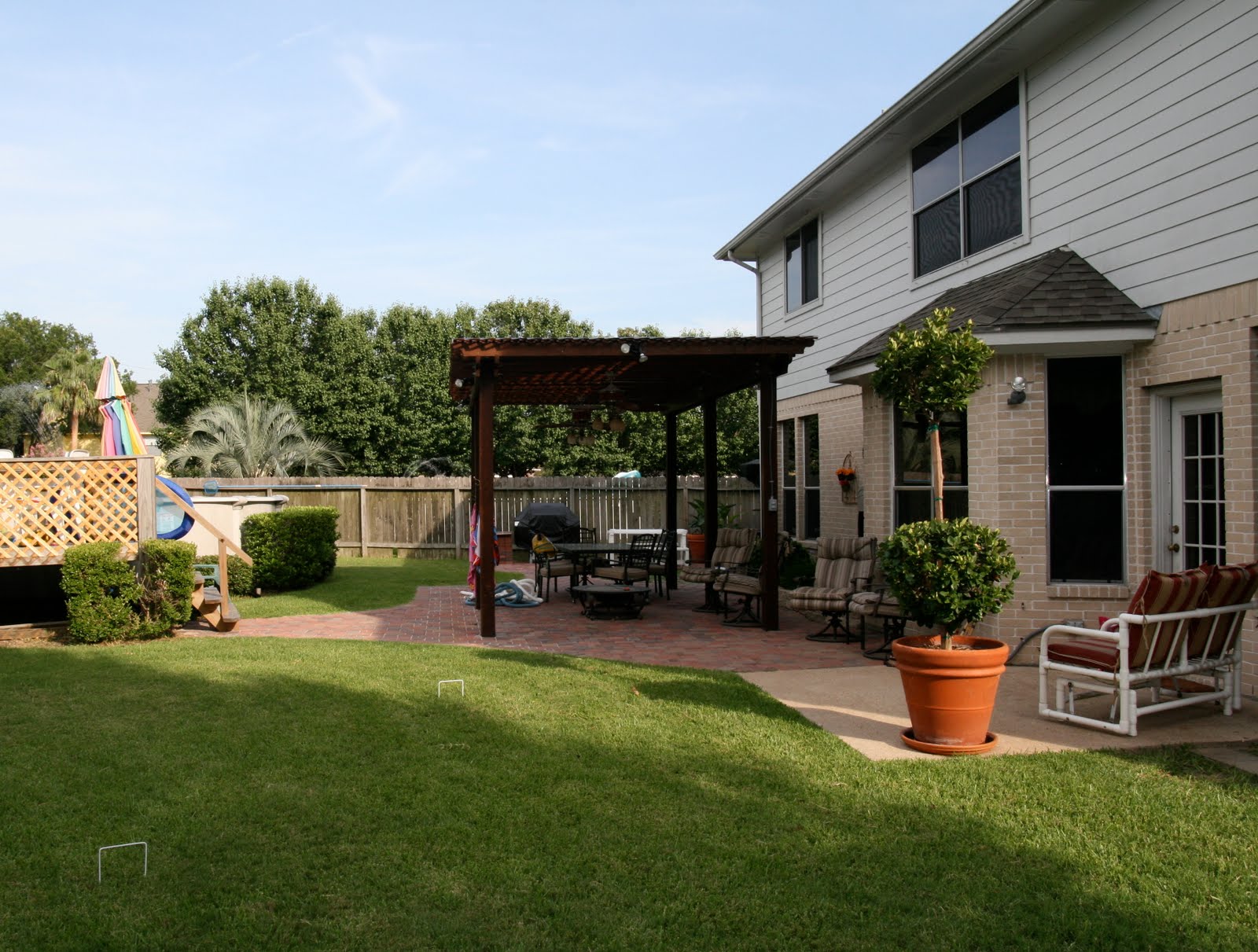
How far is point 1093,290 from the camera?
7.64 meters

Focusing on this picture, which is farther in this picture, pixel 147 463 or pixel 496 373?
pixel 496 373

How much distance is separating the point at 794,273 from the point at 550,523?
7.88 meters

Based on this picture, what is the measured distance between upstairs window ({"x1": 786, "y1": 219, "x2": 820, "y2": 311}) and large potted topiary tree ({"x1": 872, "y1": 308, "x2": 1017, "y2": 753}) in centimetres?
793

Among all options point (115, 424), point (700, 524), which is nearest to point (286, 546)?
point (115, 424)

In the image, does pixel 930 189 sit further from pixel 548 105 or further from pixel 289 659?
pixel 289 659

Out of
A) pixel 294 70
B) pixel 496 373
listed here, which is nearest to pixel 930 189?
pixel 496 373

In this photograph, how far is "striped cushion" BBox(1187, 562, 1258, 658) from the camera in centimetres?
576

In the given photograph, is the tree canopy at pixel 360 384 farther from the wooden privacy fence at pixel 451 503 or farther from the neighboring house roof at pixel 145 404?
the neighboring house roof at pixel 145 404

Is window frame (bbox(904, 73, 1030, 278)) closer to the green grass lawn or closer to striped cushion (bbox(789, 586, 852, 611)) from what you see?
striped cushion (bbox(789, 586, 852, 611))

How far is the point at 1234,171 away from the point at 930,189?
4195 millimetres

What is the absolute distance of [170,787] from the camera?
186 inches

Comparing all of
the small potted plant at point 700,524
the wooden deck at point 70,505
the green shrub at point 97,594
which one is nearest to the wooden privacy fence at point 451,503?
the small potted plant at point 700,524

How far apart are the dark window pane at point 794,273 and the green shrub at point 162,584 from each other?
937 cm

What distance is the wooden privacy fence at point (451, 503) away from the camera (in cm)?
2023
